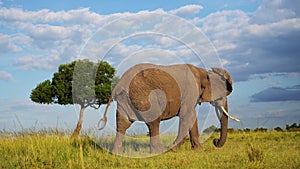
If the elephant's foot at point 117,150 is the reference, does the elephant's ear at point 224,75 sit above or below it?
above

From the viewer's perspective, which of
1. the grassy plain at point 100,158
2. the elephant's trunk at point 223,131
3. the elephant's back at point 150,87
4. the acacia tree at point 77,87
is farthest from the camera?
the acacia tree at point 77,87

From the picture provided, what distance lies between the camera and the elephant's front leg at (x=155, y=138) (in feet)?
Answer: 38.7

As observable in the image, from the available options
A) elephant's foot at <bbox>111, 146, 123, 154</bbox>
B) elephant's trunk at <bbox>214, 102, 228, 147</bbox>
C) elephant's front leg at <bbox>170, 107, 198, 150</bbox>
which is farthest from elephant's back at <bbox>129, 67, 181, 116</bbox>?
elephant's trunk at <bbox>214, 102, 228, 147</bbox>

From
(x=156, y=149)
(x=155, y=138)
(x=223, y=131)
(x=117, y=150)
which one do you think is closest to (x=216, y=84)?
(x=223, y=131)

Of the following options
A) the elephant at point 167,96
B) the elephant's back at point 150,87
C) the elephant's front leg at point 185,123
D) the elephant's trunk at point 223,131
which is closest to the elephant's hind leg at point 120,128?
the elephant at point 167,96

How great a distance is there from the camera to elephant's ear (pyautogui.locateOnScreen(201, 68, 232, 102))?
13.5m

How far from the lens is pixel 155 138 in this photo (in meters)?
12.0

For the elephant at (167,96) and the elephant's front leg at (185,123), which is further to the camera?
the elephant's front leg at (185,123)

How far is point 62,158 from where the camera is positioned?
32.4 feet

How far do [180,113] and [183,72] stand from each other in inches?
53.4

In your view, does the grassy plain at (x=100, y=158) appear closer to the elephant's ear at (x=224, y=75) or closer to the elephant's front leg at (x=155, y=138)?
the elephant's front leg at (x=155, y=138)

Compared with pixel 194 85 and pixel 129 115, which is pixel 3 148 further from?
pixel 194 85

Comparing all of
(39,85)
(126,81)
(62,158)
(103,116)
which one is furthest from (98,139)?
(39,85)

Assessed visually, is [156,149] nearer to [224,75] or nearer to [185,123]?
[185,123]
